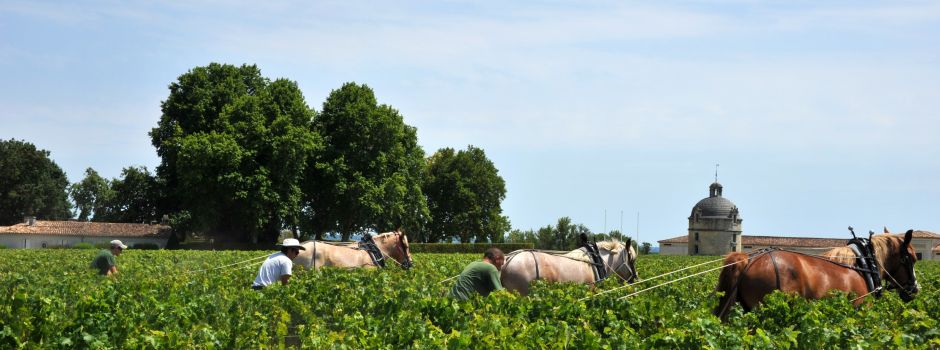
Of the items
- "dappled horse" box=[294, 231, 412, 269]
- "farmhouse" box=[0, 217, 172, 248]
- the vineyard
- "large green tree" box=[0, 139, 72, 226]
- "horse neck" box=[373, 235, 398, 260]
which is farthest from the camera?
"large green tree" box=[0, 139, 72, 226]

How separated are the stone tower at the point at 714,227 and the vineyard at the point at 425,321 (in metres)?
138

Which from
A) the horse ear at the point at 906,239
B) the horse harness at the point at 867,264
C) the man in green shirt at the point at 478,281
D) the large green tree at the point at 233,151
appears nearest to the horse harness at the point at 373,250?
the man in green shirt at the point at 478,281

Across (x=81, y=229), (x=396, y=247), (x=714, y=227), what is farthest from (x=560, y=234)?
(x=396, y=247)

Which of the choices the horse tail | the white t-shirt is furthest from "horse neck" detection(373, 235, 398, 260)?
the horse tail

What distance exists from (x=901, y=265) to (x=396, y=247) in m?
10.2

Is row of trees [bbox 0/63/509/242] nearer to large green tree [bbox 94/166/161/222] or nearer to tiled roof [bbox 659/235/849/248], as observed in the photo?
large green tree [bbox 94/166/161/222]

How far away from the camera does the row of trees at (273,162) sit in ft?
198

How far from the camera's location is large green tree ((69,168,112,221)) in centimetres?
14612

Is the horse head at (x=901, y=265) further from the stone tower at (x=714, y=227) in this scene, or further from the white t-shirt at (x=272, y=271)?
the stone tower at (x=714, y=227)

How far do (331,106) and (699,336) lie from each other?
61081 millimetres

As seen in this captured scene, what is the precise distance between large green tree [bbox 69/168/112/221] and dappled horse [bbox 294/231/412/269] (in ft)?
430

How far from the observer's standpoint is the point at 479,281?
490 inches

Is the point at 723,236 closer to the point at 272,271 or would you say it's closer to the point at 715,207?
the point at 715,207

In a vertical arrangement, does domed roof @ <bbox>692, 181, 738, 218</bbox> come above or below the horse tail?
above
